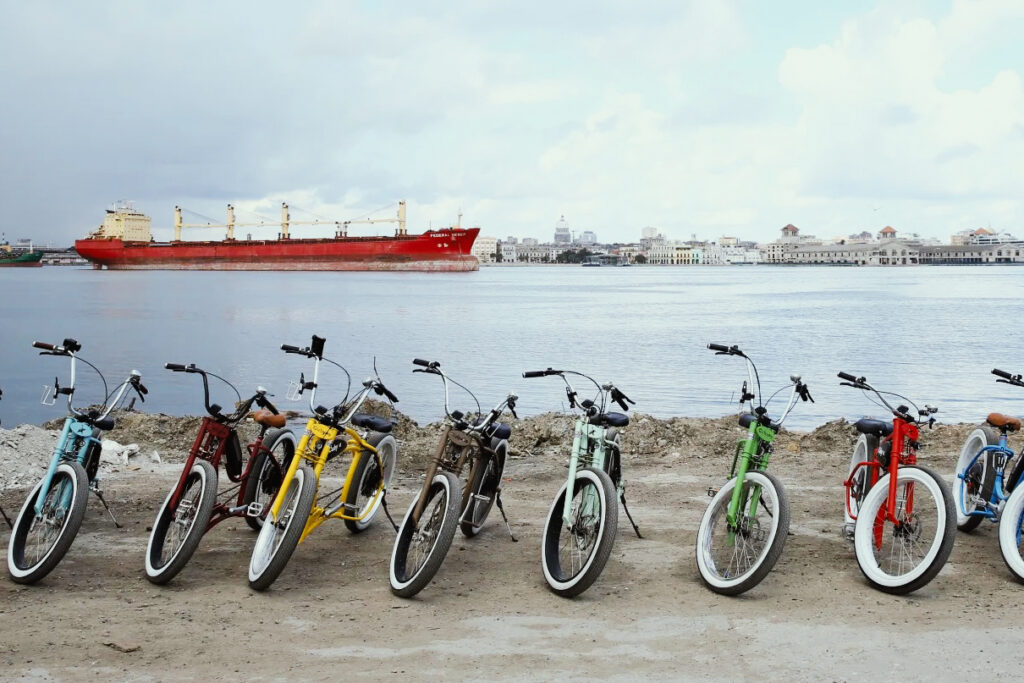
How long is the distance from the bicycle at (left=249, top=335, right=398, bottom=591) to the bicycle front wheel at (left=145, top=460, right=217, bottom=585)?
1.00 feet

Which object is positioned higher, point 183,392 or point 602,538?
point 602,538

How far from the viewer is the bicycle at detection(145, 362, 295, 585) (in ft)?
16.1

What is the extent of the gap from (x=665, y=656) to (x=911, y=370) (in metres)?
23.1

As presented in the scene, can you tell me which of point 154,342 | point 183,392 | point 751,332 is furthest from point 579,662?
point 751,332

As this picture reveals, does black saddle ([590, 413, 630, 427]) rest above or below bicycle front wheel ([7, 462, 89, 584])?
above

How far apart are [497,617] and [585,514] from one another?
Answer: 73 centimetres

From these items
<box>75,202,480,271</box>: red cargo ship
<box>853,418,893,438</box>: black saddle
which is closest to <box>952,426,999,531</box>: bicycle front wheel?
<box>853,418,893,438</box>: black saddle

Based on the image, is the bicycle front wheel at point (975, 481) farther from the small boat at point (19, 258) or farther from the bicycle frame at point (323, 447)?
the small boat at point (19, 258)

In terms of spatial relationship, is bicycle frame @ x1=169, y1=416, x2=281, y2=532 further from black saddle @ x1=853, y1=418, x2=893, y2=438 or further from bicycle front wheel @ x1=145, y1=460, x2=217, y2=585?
black saddle @ x1=853, y1=418, x2=893, y2=438

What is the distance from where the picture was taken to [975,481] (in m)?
5.80

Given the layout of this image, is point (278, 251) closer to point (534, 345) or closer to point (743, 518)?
point (534, 345)

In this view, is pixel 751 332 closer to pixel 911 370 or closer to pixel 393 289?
pixel 911 370

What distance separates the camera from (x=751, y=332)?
127ft

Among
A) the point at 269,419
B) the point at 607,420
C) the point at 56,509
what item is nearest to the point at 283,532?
the point at 269,419
